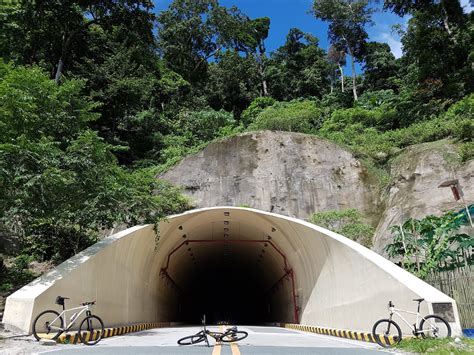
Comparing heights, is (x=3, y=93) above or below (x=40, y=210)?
above

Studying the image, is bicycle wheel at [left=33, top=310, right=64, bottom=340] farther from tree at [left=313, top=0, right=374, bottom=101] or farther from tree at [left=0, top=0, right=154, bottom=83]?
tree at [left=313, top=0, right=374, bottom=101]

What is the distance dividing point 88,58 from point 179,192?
11895mm

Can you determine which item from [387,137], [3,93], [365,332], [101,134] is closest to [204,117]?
[101,134]

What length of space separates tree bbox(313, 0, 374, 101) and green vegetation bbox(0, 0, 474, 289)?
117 millimetres

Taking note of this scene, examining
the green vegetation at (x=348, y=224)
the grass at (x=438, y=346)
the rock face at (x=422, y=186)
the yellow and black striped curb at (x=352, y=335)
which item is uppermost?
the rock face at (x=422, y=186)

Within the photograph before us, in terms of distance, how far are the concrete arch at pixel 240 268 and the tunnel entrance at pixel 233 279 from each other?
107 mm

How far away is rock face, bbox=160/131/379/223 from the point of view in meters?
19.5

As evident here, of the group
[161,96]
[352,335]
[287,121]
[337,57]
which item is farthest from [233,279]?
[337,57]

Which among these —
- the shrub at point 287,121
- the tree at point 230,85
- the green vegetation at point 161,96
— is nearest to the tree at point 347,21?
the green vegetation at point 161,96

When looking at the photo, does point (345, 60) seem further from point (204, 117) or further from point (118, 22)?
point (118, 22)

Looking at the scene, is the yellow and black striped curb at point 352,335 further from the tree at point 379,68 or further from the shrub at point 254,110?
the tree at point 379,68

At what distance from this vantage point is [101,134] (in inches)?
1052

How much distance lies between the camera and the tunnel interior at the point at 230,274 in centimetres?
1730

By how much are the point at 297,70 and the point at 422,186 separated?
28.8 meters
